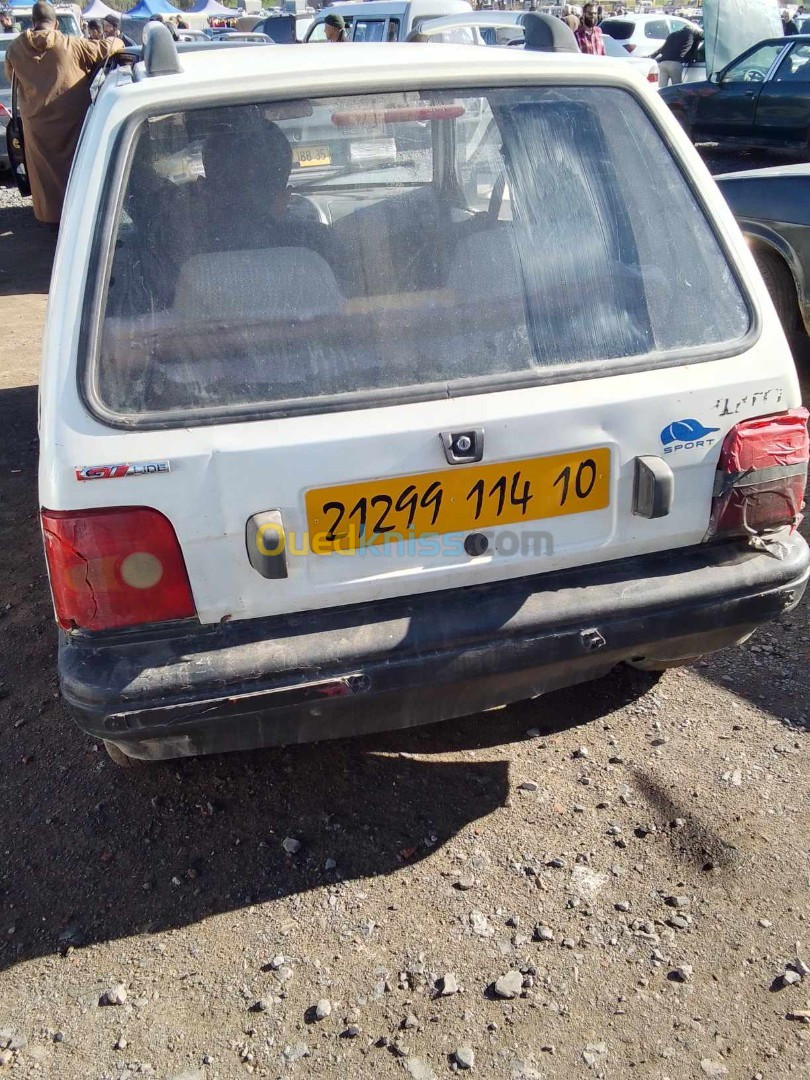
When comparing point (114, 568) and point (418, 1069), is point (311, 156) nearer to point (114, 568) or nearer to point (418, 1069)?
point (114, 568)

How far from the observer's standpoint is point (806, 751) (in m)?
2.75

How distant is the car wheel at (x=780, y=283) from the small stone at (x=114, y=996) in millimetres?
4539

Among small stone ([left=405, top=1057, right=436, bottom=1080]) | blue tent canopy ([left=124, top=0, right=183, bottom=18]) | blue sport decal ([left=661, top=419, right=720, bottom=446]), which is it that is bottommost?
blue tent canopy ([left=124, top=0, right=183, bottom=18])

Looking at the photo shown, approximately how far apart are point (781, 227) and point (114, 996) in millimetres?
4656

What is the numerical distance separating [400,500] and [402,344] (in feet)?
1.21

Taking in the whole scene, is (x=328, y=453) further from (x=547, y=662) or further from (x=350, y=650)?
(x=547, y=662)

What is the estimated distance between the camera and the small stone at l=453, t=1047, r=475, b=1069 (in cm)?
195

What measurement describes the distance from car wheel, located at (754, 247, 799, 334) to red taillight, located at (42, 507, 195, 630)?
4138mm

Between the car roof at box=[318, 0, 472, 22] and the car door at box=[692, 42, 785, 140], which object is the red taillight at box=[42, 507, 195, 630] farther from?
the car door at box=[692, 42, 785, 140]

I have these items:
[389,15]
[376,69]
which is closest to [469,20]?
[389,15]

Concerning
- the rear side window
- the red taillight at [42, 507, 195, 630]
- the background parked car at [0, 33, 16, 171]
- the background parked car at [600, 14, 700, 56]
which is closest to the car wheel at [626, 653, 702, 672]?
the red taillight at [42, 507, 195, 630]

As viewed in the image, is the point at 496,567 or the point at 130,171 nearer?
the point at 130,171

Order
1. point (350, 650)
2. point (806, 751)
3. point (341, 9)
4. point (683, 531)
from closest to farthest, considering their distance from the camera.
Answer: point (350, 650) < point (683, 531) < point (806, 751) < point (341, 9)

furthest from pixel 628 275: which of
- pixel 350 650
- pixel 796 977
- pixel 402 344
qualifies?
pixel 796 977
